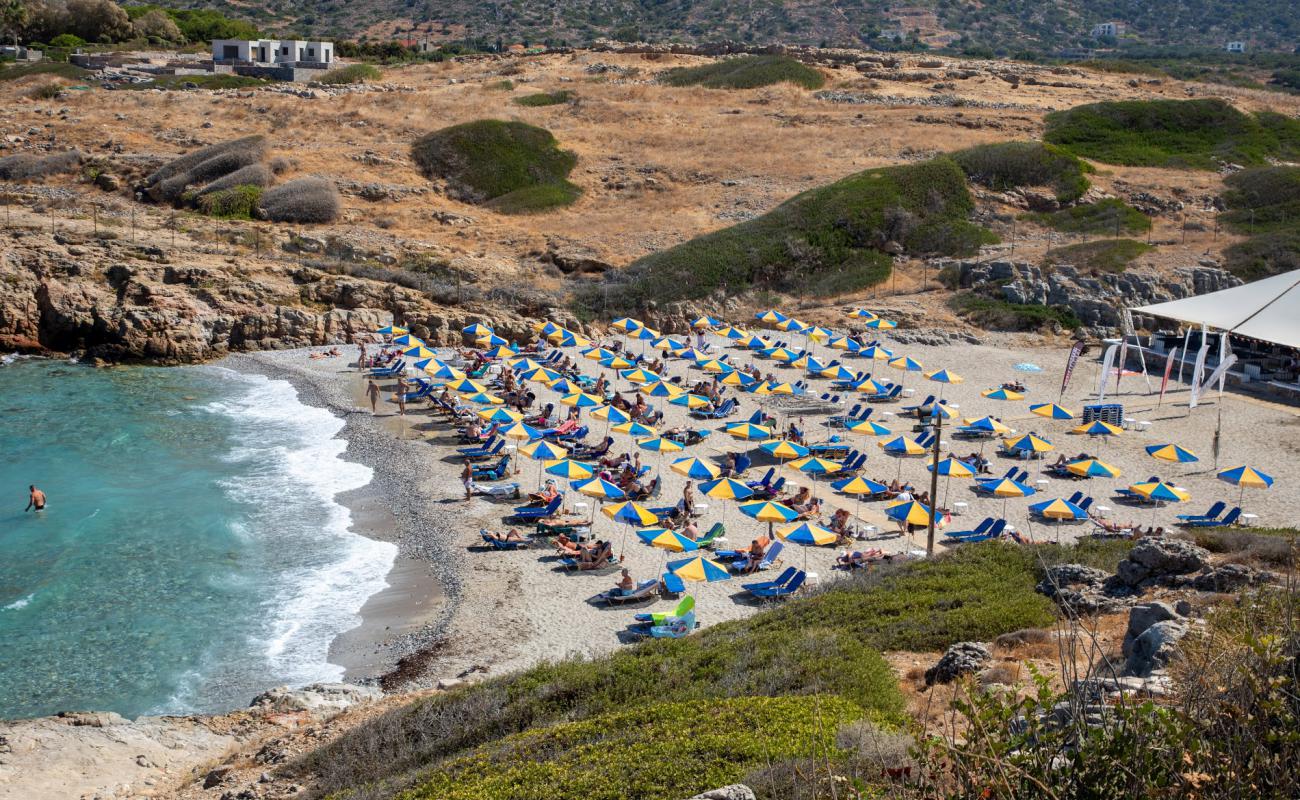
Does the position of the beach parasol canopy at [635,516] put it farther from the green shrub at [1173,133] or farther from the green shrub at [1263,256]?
the green shrub at [1173,133]

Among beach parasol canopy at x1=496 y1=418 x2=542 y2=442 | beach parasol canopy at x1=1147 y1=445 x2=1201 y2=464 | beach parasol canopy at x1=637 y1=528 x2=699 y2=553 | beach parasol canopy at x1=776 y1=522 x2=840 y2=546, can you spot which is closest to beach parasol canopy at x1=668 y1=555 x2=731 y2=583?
beach parasol canopy at x1=637 y1=528 x2=699 y2=553

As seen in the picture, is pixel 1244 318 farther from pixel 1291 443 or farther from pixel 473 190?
pixel 473 190

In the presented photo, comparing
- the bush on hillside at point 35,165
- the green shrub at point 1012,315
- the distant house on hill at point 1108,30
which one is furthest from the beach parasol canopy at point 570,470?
the distant house on hill at point 1108,30

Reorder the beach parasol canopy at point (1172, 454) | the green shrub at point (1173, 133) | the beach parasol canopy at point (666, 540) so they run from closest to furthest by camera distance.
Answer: the beach parasol canopy at point (666, 540), the beach parasol canopy at point (1172, 454), the green shrub at point (1173, 133)

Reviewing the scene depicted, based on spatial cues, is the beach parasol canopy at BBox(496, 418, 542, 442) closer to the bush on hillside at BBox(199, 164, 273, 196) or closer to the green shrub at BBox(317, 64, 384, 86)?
the bush on hillside at BBox(199, 164, 273, 196)

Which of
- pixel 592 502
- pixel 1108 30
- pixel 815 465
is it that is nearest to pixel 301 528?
pixel 592 502

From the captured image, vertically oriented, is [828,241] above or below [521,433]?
above

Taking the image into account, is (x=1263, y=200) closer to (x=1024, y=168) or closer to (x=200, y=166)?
(x=1024, y=168)
